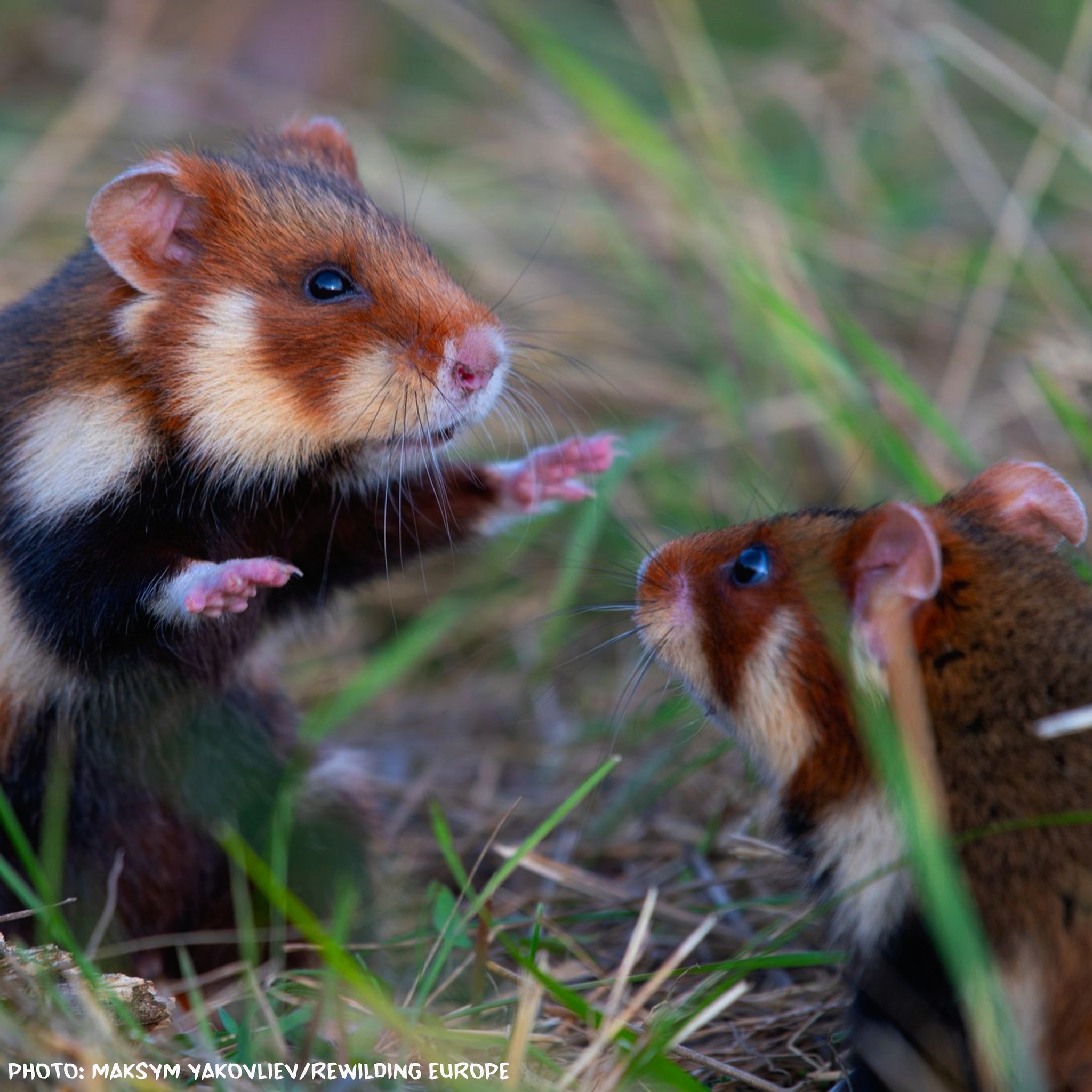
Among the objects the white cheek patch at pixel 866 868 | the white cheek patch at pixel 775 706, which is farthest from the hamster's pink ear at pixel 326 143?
the white cheek patch at pixel 866 868

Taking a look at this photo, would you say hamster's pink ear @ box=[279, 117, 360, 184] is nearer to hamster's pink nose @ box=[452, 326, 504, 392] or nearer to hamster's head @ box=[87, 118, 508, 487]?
hamster's head @ box=[87, 118, 508, 487]

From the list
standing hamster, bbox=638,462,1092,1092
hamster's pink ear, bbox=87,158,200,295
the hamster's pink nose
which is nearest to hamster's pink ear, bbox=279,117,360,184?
hamster's pink ear, bbox=87,158,200,295

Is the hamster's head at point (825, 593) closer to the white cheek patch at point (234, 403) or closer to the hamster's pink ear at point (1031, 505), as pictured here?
the hamster's pink ear at point (1031, 505)

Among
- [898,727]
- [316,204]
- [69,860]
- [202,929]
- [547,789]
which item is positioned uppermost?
[316,204]

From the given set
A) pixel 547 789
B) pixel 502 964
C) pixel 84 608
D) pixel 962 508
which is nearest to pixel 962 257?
pixel 547 789

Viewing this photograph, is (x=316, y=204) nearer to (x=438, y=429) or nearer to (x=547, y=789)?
(x=438, y=429)

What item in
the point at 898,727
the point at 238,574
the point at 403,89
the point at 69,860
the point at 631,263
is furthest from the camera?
the point at 403,89

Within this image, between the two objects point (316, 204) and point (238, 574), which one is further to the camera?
point (316, 204)
